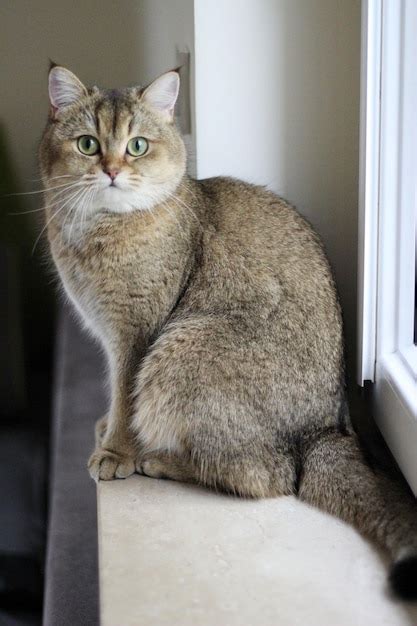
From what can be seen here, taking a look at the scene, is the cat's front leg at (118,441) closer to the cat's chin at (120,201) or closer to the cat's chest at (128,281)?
the cat's chest at (128,281)

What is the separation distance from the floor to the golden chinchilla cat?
59 millimetres

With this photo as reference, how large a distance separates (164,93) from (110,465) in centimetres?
66

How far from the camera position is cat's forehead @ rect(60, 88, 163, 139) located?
1.37m

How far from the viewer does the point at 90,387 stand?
1853 millimetres

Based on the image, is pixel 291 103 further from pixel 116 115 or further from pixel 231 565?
pixel 231 565

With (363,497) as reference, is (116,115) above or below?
above

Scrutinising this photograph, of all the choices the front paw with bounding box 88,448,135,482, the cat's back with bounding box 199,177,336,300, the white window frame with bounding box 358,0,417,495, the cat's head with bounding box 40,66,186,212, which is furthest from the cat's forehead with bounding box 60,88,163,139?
the front paw with bounding box 88,448,135,482

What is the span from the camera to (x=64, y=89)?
4.60 feet

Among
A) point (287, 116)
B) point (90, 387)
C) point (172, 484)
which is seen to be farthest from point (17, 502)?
point (287, 116)

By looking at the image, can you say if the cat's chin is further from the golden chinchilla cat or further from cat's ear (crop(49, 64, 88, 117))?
cat's ear (crop(49, 64, 88, 117))

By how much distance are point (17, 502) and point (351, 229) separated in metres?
1.07

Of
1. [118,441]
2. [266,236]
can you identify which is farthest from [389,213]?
[118,441]

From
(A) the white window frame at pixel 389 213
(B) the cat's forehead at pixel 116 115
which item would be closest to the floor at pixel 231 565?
(A) the white window frame at pixel 389 213

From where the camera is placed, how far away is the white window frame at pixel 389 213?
125 centimetres
